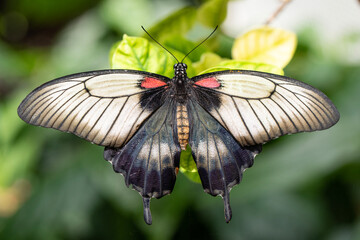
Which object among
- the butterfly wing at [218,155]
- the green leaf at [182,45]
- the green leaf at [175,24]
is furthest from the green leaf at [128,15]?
the butterfly wing at [218,155]

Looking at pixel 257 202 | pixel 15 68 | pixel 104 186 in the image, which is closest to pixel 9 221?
pixel 104 186

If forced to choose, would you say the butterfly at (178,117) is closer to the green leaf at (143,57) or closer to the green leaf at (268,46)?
the green leaf at (143,57)

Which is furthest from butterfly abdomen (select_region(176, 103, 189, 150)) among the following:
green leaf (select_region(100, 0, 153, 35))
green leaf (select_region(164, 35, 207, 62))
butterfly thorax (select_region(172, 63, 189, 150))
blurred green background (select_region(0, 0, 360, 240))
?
green leaf (select_region(100, 0, 153, 35))

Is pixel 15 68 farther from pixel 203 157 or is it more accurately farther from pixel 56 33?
pixel 203 157

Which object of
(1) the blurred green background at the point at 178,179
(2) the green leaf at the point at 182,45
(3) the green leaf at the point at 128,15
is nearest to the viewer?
(2) the green leaf at the point at 182,45

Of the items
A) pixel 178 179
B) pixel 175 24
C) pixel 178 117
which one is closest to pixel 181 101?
pixel 178 117

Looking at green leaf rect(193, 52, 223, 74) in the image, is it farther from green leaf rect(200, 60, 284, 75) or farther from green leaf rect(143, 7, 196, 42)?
green leaf rect(143, 7, 196, 42)
